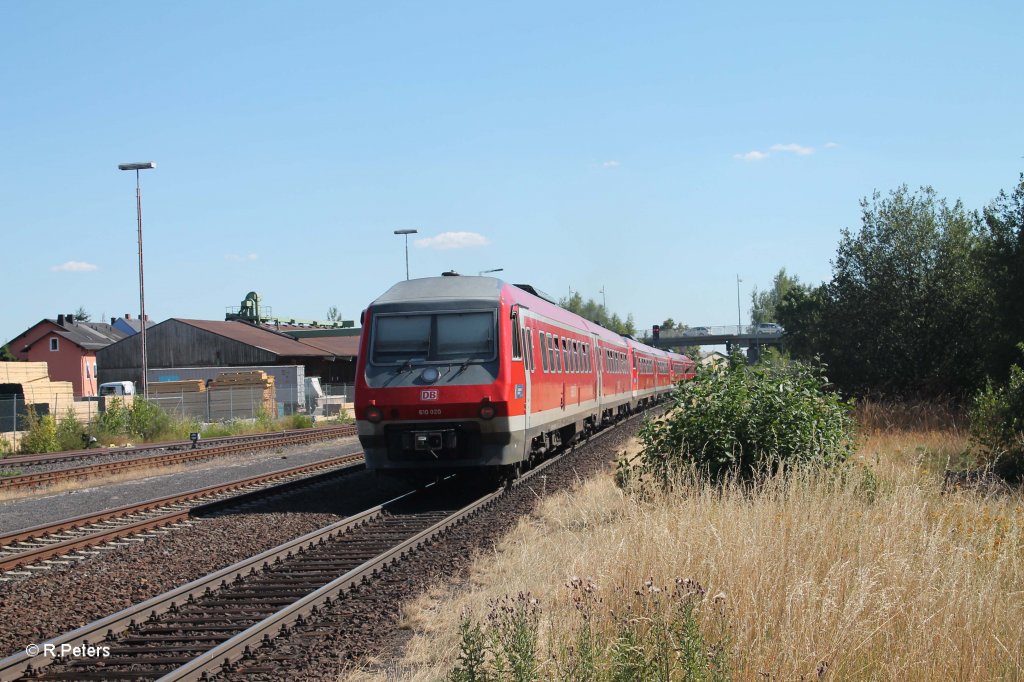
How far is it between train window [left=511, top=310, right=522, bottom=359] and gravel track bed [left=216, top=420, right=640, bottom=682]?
226cm

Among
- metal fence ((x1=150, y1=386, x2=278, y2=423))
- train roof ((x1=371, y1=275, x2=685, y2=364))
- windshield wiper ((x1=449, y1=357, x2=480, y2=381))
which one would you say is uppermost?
train roof ((x1=371, y1=275, x2=685, y2=364))

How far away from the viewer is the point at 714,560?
6.18 meters

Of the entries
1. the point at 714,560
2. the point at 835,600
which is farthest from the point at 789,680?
the point at 714,560

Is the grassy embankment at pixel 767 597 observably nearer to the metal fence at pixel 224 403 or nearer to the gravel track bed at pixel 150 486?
the gravel track bed at pixel 150 486

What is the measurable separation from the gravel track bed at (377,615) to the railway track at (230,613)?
0.15 m

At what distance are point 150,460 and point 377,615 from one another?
15.5 metres

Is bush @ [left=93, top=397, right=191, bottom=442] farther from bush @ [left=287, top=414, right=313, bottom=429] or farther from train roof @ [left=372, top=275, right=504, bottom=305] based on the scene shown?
train roof @ [left=372, top=275, right=504, bottom=305]

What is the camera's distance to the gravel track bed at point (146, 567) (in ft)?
23.6

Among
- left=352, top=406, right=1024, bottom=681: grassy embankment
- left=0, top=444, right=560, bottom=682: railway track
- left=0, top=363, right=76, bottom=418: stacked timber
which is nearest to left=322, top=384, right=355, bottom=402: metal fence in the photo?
left=0, top=363, right=76, bottom=418: stacked timber

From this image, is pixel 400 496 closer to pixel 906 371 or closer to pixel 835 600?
pixel 835 600

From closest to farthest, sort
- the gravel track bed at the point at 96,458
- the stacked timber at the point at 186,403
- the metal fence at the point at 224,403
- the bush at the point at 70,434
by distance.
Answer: the gravel track bed at the point at 96,458 → the bush at the point at 70,434 → the stacked timber at the point at 186,403 → the metal fence at the point at 224,403

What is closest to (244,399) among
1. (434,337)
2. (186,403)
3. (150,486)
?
(186,403)

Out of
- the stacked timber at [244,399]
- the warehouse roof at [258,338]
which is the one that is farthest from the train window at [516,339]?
the warehouse roof at [258,338]

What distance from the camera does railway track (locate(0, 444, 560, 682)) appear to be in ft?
19.3
